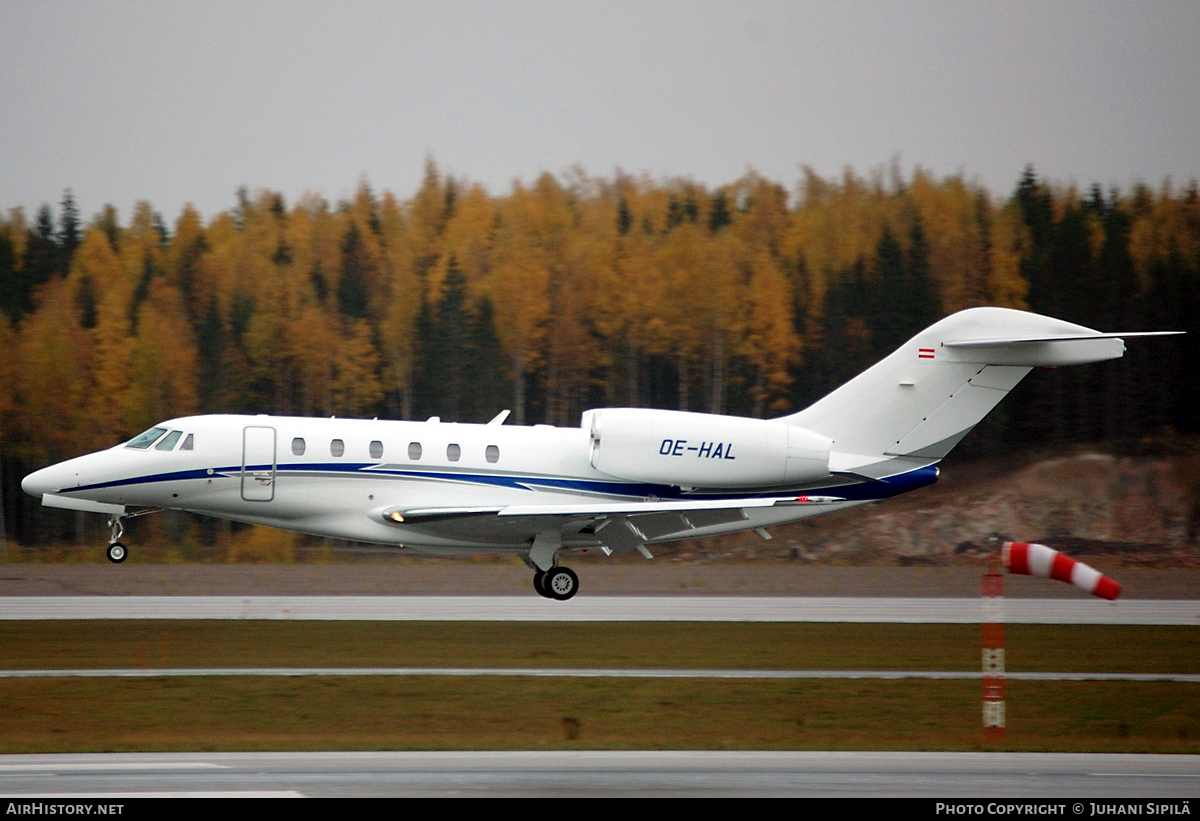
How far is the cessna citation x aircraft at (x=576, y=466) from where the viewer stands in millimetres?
21703

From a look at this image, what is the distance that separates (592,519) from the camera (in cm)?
2194

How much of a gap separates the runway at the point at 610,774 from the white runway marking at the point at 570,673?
15.3ft

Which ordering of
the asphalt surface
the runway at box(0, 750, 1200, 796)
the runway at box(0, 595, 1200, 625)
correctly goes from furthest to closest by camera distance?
the asphalt surface, the runway at box(0, 595, 1200, 625), the runway at box(0, 750, 1200, 796)

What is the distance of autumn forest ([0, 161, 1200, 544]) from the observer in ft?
162

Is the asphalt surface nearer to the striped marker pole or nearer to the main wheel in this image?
the main wheel

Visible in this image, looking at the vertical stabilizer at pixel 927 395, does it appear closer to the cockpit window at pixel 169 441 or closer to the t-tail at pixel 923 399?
the t-tail at pixel 923 399

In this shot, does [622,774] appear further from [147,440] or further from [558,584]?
[147,440]

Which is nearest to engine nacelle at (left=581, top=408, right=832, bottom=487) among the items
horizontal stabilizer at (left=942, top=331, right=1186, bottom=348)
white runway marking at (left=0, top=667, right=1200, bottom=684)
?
horizontal stabilizer at (left=942, top=331, right=1186, bottom=348)

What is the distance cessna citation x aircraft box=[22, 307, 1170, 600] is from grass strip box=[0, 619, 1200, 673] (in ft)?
5.53

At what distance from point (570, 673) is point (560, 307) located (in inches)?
1410

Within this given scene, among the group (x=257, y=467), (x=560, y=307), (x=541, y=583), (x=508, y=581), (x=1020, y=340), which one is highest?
(x=560, y=307)

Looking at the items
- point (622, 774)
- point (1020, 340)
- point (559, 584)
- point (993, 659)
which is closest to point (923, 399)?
point (1020, 340)

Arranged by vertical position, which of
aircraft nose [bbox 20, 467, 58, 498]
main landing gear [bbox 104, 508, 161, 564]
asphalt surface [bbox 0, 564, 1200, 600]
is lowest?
asphalt surface [bbox 0, 564, 1200, 600]
